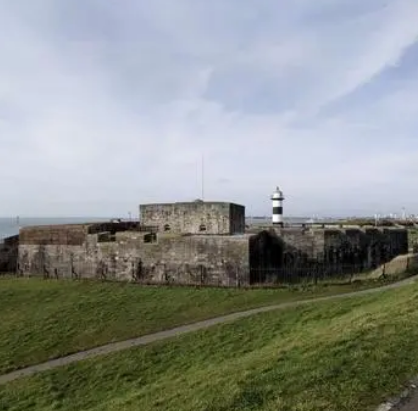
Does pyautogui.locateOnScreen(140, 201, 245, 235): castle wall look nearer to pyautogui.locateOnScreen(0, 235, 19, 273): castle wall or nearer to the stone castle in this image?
the stone castle

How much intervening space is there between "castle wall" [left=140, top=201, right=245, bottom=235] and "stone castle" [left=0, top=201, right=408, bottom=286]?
0.05 m

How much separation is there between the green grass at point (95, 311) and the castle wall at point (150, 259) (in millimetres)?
1164

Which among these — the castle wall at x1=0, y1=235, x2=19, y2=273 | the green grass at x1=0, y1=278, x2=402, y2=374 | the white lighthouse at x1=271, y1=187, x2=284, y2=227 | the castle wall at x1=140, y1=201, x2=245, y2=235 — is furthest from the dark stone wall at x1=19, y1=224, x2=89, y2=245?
the white lighthouse at x1=271, y1=187, x2=284, y2=227

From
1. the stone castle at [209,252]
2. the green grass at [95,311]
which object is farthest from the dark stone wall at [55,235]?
the green grass at [95,311]

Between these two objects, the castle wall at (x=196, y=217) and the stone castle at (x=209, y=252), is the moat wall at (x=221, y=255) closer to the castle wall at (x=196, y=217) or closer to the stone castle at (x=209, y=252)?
the stone castle at (x=209, y=252)

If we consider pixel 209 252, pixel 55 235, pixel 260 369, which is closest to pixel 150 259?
pixel 209 252

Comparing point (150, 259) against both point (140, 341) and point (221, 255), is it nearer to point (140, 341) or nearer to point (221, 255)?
point (221, 255)

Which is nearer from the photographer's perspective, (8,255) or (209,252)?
(209,252)

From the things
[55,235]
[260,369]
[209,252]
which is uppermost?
[55,235]

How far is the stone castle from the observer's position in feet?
64.6

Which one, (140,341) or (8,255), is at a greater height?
(8,255)

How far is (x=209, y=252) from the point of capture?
2002cm

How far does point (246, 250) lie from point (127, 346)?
7262 millimetres

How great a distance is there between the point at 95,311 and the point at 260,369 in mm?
10594
